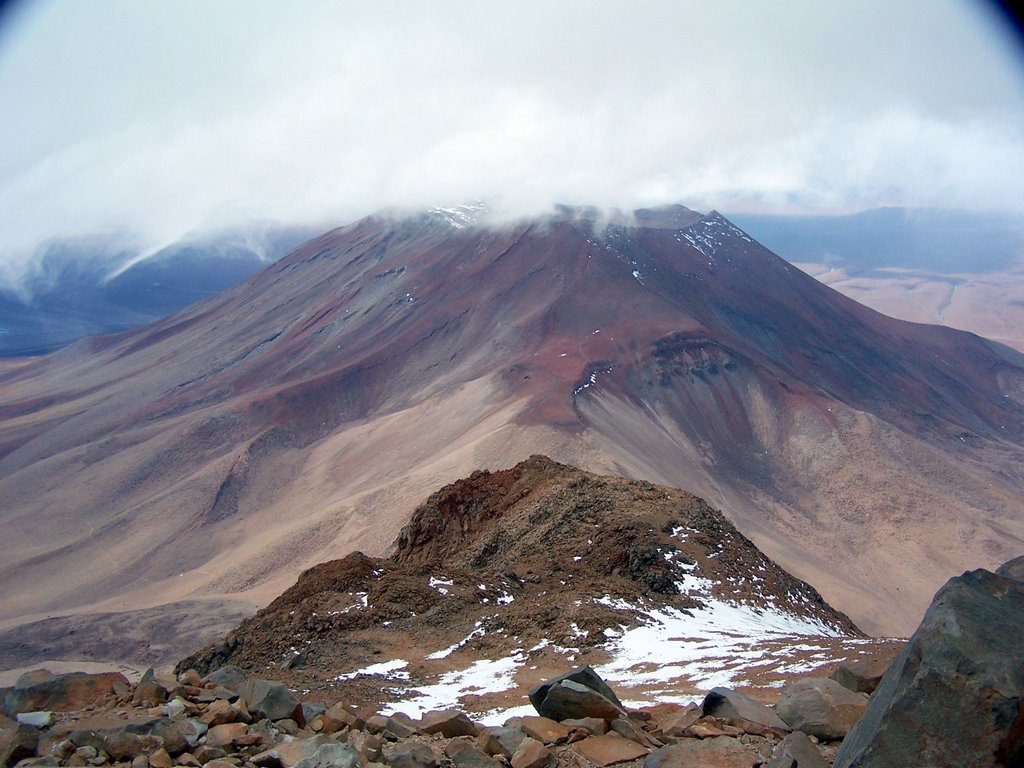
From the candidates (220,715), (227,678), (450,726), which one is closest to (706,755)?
(450,726)

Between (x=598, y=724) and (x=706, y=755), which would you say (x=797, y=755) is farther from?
(x=598, y=724)

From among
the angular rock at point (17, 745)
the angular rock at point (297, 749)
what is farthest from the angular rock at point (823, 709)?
the angular rock at point (17, 745)

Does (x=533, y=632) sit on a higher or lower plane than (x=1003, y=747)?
lower

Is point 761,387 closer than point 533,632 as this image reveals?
No

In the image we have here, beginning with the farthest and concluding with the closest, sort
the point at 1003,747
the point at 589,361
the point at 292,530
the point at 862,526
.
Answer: the point at 589,361
the point at 862,526
the point at 292,530
the point at 1003,747

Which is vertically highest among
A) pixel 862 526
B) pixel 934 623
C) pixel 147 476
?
pixel 934 623

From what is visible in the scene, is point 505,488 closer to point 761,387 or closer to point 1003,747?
point 1003,747

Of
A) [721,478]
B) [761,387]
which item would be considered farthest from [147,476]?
[761,387]

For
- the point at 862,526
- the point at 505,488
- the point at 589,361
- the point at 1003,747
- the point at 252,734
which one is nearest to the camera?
the point at 1003,747
